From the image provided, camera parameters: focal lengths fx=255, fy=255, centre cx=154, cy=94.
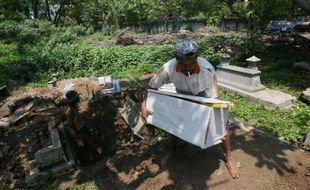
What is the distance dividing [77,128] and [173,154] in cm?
206

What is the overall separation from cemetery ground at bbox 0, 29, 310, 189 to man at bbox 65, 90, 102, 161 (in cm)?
33

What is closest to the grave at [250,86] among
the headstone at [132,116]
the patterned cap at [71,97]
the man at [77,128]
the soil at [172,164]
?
the soil at [172,164]

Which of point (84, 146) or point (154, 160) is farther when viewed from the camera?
point (84, 146)

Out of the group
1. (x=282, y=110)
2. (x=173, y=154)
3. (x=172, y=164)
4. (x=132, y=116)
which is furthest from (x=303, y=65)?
(x=172, y=164)

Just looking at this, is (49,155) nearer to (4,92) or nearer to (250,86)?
(250,86)

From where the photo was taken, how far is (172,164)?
4207 mm

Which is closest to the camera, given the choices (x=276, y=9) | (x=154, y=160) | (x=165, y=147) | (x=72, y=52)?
(x=154, y=160)

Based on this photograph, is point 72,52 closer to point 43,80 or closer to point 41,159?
point 43,80

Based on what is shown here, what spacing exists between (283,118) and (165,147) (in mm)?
3026

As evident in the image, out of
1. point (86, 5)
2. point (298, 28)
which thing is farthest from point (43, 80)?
point (86, 5)

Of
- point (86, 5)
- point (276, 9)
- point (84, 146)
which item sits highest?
point (86, 5)

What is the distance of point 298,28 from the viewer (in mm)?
22594

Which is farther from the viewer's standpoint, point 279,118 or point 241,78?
point 241,78

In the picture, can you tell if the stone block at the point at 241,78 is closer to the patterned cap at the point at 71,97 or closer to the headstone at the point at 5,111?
the patterned cap at the point at 71,97
